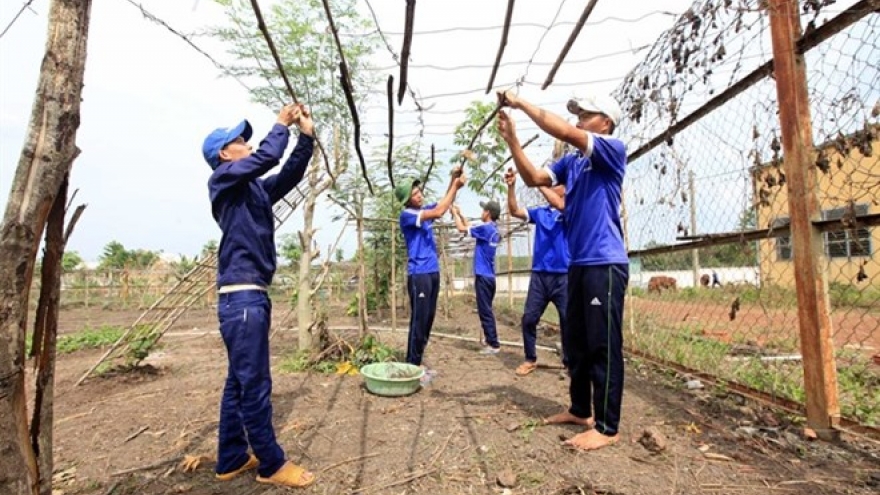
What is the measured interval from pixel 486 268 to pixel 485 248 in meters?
0.29

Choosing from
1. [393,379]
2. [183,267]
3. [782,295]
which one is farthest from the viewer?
[183,267]

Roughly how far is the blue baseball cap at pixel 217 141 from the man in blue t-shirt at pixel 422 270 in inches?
86.8

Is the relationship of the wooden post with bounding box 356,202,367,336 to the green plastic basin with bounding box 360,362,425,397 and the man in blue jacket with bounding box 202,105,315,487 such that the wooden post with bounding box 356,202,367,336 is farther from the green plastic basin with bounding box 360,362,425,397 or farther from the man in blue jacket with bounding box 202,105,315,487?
the man in blue jacket with bounding box 202,105,315,487

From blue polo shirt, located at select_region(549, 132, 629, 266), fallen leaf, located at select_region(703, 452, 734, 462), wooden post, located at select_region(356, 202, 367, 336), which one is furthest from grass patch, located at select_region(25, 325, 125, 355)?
fallen leaf, located at select_region(703, 452, 734, 462)

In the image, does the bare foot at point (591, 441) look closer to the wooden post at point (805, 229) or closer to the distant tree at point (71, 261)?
the wooden post at point (805, 229)

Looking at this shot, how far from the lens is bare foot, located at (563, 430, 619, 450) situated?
271 cm

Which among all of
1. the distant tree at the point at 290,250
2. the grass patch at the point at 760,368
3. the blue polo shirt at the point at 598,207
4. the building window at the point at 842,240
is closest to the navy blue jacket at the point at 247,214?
the blue polo shirt at the point at 598,207

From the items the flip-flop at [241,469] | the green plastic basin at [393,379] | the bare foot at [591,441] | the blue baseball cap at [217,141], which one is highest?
the blue baseball cap at [217,141]

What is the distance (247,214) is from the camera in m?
2.56

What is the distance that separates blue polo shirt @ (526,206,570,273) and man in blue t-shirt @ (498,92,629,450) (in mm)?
1796

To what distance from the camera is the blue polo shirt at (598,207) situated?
2.71 m

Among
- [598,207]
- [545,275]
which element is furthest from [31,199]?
[545,275]

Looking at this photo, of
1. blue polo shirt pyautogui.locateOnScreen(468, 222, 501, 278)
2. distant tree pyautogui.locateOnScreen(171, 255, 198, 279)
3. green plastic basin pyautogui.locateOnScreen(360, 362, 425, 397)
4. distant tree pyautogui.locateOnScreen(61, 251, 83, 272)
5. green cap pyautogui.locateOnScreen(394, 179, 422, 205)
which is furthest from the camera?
distant tree pyautogui.locateOnScreen(61, 251, 83, 272)

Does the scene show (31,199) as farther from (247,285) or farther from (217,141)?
(217,141)
